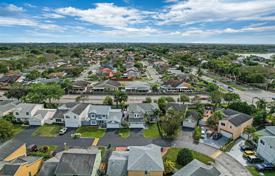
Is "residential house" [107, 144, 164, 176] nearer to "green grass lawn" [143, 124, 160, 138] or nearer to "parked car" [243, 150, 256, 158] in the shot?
"green grass lawn" [143, 124, 160, 138]

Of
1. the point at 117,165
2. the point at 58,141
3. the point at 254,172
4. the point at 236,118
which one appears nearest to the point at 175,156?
the point at 117,165

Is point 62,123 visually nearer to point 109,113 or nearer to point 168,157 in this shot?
point 109,113

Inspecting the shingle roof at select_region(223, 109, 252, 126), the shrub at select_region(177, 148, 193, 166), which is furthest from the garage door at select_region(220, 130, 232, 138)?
the shrub at select_region(177, 148, 193, 166)

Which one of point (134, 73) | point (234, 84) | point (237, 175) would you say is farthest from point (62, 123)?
point (234, 84)

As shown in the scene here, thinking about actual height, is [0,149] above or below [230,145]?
above

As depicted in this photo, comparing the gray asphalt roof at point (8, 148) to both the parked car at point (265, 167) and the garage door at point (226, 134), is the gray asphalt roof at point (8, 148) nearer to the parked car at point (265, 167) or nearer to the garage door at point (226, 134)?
the parked car at point (265, 167)

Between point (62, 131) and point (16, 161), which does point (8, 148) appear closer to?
point (16, 161)

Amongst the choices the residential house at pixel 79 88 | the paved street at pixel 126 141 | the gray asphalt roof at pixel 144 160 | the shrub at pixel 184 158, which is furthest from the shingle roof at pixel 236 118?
the residential house at pixel 79 88
